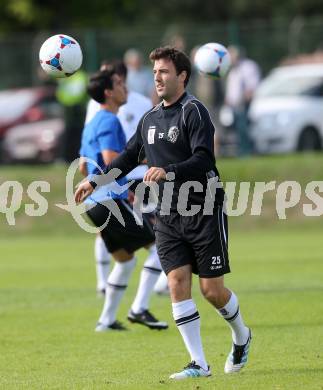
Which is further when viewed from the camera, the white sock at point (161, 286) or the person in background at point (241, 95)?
the person in background at point (241, 95)

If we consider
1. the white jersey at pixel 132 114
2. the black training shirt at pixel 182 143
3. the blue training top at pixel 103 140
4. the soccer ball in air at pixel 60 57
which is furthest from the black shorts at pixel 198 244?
the white jersey at pixel 132 114

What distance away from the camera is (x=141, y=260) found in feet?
58.2

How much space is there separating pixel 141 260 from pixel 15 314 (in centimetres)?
574

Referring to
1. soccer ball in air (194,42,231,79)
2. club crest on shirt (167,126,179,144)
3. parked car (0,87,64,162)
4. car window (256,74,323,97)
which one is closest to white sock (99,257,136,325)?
soccer ball in air (194,42,231,79)

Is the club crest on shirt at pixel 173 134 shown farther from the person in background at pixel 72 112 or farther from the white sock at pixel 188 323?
the person in background at pixel 72 112

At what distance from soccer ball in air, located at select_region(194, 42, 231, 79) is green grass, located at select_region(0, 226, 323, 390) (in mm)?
2488

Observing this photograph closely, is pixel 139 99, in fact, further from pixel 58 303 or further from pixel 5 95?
pixel 5 95

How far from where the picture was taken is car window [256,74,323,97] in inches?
956

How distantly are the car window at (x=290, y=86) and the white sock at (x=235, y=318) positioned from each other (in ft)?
53.6

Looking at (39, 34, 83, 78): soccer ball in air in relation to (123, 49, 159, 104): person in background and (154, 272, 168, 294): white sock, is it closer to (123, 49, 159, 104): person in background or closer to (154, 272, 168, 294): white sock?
(154, 272, 168, 294): white sock

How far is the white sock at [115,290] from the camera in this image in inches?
426

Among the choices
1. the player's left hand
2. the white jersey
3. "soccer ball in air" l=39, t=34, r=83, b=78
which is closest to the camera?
the player's left hand

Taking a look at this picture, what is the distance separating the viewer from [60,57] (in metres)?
9.83

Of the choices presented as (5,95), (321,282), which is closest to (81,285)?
(321,282)
